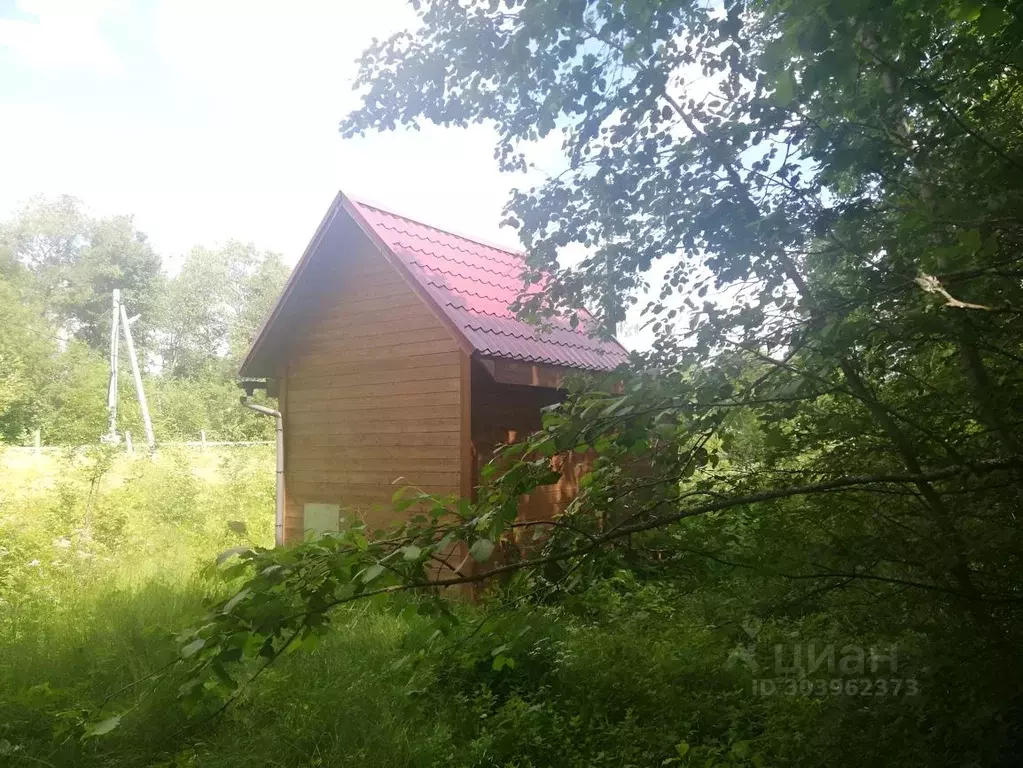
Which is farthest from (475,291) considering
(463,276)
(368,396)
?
(368,396)

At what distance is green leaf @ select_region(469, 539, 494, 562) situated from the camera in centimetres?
144

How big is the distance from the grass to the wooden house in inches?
80.6

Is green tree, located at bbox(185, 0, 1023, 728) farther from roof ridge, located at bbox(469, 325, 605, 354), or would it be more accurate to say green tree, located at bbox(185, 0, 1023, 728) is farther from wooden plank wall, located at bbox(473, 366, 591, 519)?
wooden plank wall, located at bbox(473, 366, 591, 519)

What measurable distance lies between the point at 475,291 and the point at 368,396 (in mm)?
2024

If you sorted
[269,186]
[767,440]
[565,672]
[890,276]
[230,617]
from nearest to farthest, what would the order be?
1. [230,617]
2. [767,440]
3. [890,276]
4. [565,672]
5. [269,186]

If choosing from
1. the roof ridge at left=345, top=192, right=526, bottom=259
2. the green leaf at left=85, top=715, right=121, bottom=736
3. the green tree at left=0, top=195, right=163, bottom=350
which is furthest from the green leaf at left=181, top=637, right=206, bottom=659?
the green tree at left=0, top=195, right=163, bottom=350

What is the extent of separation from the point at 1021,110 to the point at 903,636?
224cm

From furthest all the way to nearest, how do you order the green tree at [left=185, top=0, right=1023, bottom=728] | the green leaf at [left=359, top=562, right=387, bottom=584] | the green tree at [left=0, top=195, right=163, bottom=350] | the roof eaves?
the green tree at [left=0, top=195, right=163, bottom=350] → the roof eaves → the green tree at [left=185, top=0, right=1023, bottom=728] → the green leaf at [left=359, top=562, right=387, bottom=584]

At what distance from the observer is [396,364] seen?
805 centimetres

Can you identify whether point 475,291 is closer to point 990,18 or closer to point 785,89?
point 785,89

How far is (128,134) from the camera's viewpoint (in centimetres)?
3431

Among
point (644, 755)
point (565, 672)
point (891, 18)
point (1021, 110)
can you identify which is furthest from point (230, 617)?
point (565, 672)

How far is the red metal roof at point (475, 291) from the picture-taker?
7004 mm

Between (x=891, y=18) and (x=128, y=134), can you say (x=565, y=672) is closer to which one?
(x=891, y=18)
